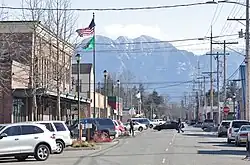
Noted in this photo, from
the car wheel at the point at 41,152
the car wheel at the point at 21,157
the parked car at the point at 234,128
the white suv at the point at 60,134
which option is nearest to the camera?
the car wheel at the point at 41,152

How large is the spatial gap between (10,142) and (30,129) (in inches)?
48.3

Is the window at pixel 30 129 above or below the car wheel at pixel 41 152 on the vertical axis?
above

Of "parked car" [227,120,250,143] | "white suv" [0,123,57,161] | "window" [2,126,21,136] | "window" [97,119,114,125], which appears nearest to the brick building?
"window" [97,119,114,125]

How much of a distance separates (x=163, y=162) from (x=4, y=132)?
24.2 ft

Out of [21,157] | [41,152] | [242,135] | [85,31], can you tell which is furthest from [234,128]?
[41,152]

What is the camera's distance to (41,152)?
28891mm

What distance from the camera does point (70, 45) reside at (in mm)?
49812

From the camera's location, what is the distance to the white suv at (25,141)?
28.1 m

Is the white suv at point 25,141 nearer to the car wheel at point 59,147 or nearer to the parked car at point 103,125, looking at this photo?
the car wheel at point 59,147

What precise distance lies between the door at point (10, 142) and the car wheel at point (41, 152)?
2.86ft

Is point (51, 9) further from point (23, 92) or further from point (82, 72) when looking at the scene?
point (82, 72)

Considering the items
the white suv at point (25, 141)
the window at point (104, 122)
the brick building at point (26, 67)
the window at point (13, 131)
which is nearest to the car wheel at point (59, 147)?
the white suv at point (25, 141)

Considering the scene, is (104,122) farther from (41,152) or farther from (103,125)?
(41,152)

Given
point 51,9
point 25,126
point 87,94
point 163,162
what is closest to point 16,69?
point 51,9
